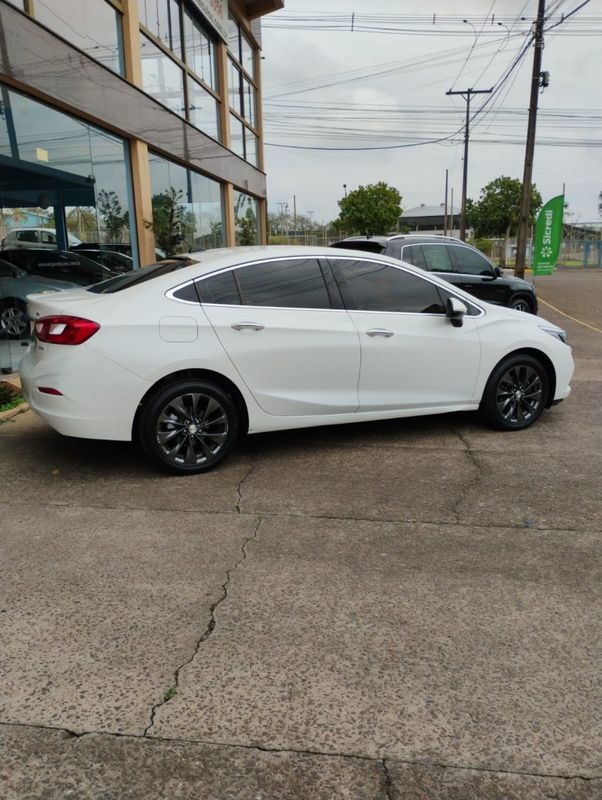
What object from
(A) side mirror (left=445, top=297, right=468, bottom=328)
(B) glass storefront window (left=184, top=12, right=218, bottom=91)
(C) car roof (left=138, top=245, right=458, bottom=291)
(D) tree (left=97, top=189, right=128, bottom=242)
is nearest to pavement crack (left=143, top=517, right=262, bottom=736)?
(C) car roof (left=138, top=245, right=458, bottom=291)

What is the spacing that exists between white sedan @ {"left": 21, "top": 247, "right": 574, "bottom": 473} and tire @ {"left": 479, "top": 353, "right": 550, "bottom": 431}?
11 mm

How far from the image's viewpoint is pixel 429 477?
485 cm

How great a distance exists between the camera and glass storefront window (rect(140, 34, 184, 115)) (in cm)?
1148

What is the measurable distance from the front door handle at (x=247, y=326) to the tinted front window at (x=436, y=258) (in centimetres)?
691

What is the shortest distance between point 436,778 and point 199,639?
1.16 metres

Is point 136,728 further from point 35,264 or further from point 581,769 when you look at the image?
point 35,264

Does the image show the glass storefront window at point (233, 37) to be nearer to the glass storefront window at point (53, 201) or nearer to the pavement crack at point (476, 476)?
the glass storefront window at point (53, 201)

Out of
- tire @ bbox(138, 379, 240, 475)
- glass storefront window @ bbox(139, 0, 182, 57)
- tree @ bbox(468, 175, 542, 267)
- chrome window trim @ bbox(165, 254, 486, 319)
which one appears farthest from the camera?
tree @ bbox(468, 175, 542, 267)

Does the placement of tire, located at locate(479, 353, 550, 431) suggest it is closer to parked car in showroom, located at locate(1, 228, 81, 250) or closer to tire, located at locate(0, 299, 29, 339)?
tire, located at locate(0, 299, 29, 339)

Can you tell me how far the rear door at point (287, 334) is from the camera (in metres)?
4.84

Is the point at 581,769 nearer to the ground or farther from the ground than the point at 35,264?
nearer to the ground

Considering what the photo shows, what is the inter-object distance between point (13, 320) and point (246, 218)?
44.4 ft

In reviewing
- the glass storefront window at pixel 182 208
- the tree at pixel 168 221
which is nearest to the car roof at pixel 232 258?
the tree at pixel 168 221

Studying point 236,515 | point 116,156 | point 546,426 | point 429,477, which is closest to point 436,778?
point 236,515
